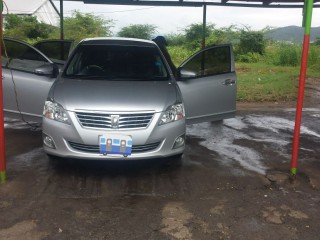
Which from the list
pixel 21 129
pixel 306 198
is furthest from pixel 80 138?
pixel 21 129

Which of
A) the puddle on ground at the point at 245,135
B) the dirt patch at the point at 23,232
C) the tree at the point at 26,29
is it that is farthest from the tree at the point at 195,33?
the dirt patch at the point at 23,232

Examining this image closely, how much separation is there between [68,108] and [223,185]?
197cm

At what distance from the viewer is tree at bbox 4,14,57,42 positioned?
1020 inches

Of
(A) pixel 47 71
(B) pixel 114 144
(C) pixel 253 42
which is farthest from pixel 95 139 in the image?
(C) pixel 253 42

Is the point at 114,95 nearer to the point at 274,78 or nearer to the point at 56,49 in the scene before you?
the point at 56,49

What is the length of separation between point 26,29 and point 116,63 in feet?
76.9

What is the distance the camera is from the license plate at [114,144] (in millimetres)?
3893

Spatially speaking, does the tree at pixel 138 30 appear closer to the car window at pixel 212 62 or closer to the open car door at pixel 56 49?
the open car door at pixel 56 49

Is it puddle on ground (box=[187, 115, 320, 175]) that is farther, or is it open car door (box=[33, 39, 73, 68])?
open car door (box=[33, 39, 73, 68])

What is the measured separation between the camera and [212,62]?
18.9 ft

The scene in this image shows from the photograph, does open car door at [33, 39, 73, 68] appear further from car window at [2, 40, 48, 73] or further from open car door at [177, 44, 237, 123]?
open car door at [177, 44, 237, 123]

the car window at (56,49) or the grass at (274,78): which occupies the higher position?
the car window at (56,49)

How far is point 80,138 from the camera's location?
3949mm

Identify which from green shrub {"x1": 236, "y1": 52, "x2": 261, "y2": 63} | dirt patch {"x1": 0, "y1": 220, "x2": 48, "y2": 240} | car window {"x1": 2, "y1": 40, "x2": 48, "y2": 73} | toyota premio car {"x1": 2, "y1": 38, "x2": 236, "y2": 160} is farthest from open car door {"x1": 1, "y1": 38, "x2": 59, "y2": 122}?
green shrub {"x1": 236, "y1": 52, "x2": 261, "y2": 63}
